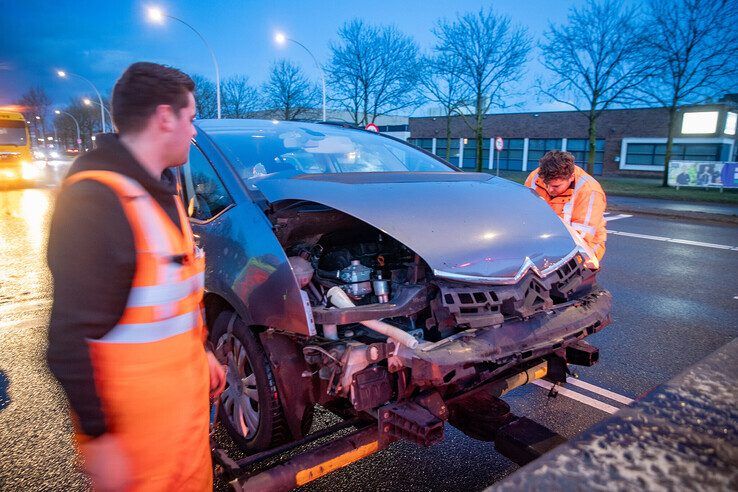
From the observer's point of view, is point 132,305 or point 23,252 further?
point 23,252

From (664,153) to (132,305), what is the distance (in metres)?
44.1

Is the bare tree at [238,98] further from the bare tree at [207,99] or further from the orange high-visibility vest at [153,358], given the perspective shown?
the orange high-visibility vest at [153,358]

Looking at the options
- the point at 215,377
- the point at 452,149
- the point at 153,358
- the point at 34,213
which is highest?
the point at 452,149

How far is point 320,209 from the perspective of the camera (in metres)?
2.79

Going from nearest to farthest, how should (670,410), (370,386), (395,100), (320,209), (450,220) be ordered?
1. (670,410)
2. (370,386)
3. (450,220)
4. (320,209)
5. (395,100)

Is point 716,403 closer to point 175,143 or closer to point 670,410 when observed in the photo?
point 670,410

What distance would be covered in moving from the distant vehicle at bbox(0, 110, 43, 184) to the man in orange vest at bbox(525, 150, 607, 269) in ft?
87.4

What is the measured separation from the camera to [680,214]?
14.1 m

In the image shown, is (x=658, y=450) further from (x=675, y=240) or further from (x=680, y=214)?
(x=680, y=214)

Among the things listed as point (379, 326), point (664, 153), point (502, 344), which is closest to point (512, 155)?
point (664, 153)

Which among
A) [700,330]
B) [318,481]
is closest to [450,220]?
[318,481]

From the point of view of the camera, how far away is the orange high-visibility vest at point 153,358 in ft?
4.37

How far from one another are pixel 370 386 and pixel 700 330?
14.3 ft

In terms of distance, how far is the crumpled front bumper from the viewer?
214 centimetres
